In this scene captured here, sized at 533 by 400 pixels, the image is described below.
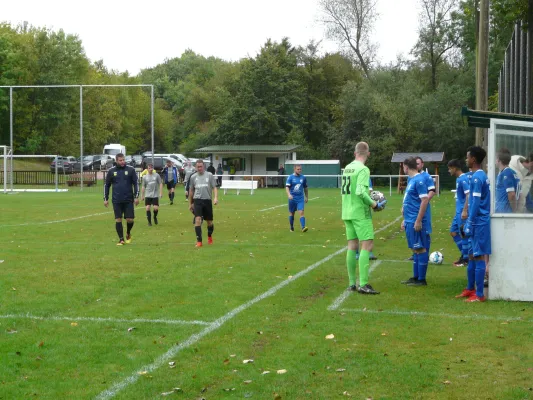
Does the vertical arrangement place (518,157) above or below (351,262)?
above

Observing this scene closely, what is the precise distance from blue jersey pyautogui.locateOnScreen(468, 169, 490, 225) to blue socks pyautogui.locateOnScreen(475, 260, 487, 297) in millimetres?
547

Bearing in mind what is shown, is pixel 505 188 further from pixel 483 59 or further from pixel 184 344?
pixel 483 59

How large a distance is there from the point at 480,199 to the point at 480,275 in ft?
3.25

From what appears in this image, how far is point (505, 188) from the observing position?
9.95 metres

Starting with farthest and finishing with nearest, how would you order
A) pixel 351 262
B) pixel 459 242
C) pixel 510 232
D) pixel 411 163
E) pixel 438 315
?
pixel 459 242
pixel 411 163
pixel 351 262
pixel 510 232
pixel 438 315

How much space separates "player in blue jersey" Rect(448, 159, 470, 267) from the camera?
1157 cm

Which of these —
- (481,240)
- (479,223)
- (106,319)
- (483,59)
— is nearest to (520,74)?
(483,59)

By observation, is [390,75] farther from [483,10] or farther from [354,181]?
[354,181]

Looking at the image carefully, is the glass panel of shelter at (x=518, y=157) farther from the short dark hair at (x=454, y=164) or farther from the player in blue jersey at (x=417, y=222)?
the short dark hair at (x=454, y=164)

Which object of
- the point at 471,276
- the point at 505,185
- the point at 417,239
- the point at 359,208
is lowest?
the point at 471,276

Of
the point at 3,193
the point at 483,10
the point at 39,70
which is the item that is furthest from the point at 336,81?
the point at 483,10

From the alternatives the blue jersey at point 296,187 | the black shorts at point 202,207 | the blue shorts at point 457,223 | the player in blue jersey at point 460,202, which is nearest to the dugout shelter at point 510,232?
the player in blue jersey at point 460,202

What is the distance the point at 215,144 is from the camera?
69812 mm

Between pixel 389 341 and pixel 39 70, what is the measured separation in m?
64.4
